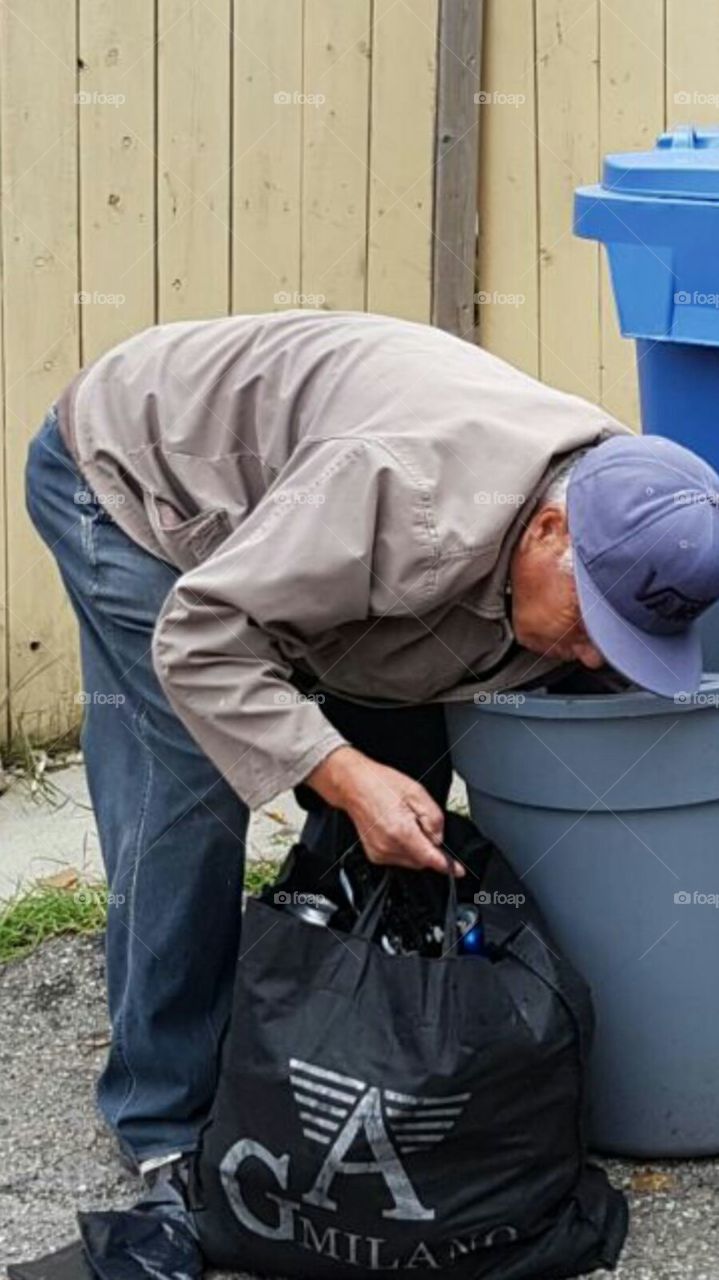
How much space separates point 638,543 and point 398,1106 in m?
0.75

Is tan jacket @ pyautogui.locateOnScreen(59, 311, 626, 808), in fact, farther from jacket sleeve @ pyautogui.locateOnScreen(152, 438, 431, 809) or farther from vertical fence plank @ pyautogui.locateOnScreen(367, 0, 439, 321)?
vertical fence plank @ pyautogui.locateOnScreen(367, 0, 439, 321)

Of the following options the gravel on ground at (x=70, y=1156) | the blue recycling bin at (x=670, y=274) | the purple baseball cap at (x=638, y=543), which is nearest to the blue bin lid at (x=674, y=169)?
the blue recycling bin at (x=670, y=274)

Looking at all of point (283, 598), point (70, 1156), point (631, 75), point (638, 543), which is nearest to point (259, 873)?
point (70, 1156)

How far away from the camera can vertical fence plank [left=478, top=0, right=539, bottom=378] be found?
492cm

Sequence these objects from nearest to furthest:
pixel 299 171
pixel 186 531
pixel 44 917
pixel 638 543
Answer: pixel 638 543
pixel 186 531
pixel 44 917
pixel 299 171

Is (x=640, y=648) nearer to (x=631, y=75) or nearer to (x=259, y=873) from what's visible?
(x=259, y=873)

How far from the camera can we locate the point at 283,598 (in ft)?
9.19

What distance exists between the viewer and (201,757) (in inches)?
125

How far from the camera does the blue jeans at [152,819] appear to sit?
3180mm

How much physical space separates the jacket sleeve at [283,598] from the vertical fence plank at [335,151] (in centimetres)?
205

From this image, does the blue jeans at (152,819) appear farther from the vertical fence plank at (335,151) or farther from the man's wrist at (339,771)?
the vertical fence plank at (335,151)

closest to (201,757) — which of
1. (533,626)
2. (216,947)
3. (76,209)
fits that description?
(216,947)

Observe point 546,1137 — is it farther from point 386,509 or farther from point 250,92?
point 250,92

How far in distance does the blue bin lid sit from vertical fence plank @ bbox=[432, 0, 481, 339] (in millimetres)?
1321
